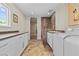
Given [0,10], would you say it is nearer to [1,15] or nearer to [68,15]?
[1,15]

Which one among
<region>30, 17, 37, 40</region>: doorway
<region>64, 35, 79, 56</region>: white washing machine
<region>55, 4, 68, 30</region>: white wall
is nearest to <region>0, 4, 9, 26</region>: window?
<region>55, 4, 68, 30</region>: white wall

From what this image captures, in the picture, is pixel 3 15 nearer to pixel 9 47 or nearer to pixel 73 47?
pixel 9 47

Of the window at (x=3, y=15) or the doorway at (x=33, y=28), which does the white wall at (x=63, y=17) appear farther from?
the doorway at (x=33, y=28)

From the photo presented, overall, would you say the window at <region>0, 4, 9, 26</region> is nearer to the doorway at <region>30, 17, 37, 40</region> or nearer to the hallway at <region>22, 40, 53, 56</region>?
the hallway at <region>22, 40, 53, 56</region>

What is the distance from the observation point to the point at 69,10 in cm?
408

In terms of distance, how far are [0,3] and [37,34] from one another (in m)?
7.19

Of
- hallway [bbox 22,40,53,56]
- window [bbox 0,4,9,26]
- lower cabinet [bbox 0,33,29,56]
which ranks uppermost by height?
window [bbox 0,4,9,26]

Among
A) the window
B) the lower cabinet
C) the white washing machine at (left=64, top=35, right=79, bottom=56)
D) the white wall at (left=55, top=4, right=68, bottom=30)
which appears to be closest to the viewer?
the white washing machine at (left=64, top=35, right=79, bottom=56)

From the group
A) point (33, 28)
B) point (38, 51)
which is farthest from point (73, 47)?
point (33, 28)

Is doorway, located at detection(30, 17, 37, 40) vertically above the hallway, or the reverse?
doorway, located at detection(30, 17, 37, 40)

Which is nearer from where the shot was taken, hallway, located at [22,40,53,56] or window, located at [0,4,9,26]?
window, located at [0,4,9,26]

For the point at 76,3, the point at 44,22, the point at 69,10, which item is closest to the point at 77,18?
the point at 76,3

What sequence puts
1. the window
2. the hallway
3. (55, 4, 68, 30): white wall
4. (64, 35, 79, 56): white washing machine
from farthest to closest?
(55, 4, 68, 30): white wall
the hallway
the window
(64, 35, 79, 56): white washing machine

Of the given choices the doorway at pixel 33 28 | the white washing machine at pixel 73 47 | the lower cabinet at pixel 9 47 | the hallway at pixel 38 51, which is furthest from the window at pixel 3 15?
the doorway at pixel 33 28
